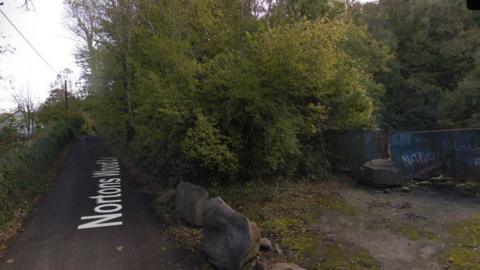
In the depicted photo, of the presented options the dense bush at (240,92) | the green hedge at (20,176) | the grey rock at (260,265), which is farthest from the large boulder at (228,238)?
the green hedge at (20,176)

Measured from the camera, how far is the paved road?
4.99 metres

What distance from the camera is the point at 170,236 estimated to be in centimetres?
598

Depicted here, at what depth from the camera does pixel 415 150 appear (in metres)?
8.60

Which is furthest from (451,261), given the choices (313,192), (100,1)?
(100,1)

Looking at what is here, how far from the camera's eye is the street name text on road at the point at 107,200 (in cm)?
670

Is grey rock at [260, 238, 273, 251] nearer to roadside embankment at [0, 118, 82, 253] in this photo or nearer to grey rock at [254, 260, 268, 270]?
grey rock at [254, 260, 268, 270]

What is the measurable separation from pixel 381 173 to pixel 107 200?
7.44 m

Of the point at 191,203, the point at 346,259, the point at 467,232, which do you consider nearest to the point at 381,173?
the point at 467,232

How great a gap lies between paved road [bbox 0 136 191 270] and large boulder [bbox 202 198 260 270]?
2.08 feet

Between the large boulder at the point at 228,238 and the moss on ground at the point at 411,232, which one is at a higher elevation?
the large boulder at the point at 228,238

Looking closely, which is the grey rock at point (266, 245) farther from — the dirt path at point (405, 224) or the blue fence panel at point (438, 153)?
the blue fence panel at point (438, 153)

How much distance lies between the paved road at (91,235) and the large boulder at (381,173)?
573 cm

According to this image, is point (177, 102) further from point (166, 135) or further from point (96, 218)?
point (96, 218)

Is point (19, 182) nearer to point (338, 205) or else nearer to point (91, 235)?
point (91, 235)
